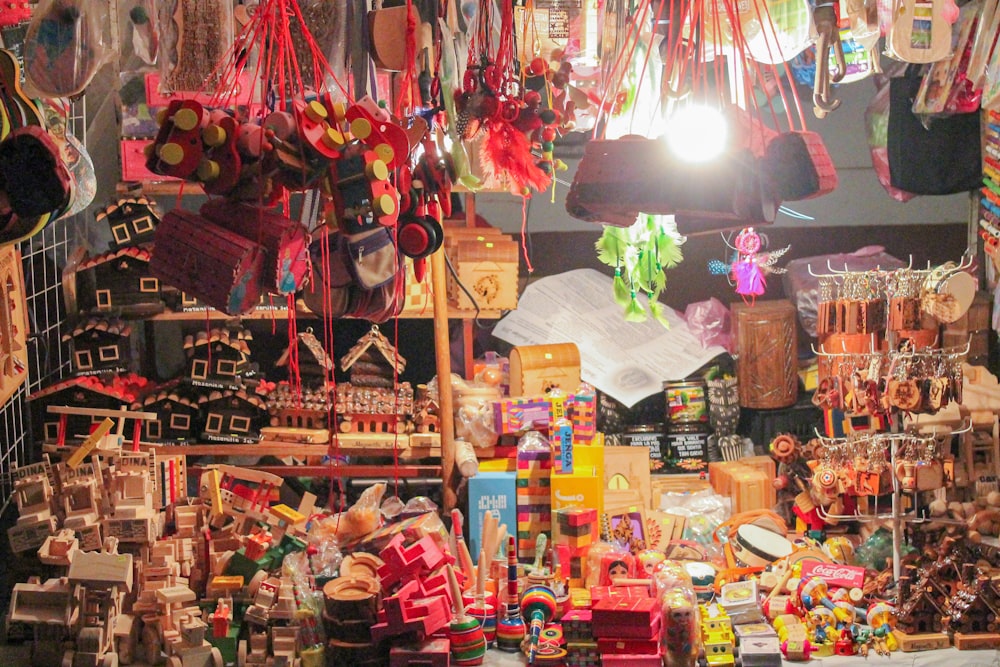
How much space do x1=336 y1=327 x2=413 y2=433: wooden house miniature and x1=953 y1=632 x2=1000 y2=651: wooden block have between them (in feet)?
6.18

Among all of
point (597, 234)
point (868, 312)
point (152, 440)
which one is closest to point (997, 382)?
point (868, 312)

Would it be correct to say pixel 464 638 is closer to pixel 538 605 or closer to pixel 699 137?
pixel 538 605

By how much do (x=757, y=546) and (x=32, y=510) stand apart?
2252mm

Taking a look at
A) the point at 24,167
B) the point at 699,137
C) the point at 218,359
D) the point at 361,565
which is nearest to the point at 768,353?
the point at 361,565

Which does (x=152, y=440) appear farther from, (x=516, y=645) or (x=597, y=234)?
(x=597, y=234)

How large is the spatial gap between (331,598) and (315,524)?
19.7 inches

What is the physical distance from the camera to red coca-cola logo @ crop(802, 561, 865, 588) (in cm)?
347

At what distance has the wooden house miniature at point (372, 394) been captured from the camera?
3.97m

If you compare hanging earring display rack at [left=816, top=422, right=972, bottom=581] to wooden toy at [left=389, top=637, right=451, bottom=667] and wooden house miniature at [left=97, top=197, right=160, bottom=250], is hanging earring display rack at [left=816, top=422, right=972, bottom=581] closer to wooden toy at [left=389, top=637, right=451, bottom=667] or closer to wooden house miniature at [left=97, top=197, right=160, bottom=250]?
wooden toy at [left=389, top=637, right=451, bottom=667]

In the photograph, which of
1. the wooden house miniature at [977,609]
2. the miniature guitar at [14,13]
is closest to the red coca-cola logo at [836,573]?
the wooden house miniature at [977,609]

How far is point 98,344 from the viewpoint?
156 inches

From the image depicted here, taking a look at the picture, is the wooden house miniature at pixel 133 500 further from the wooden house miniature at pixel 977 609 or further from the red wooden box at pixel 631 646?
the wooden house miniature at pixel 977 609

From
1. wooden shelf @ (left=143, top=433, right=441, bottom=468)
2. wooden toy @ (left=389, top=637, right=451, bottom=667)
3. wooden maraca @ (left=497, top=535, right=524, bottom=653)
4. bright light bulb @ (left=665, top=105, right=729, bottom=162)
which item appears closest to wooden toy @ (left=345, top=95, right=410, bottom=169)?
bright light bulb @ (left=665, top=105, right=729, bottom=162)

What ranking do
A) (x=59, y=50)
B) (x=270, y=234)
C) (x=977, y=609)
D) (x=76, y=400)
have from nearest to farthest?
(x=270, y=234) → (x=59, y=50) → (x=977, y=609) → (x=76, y=400)
